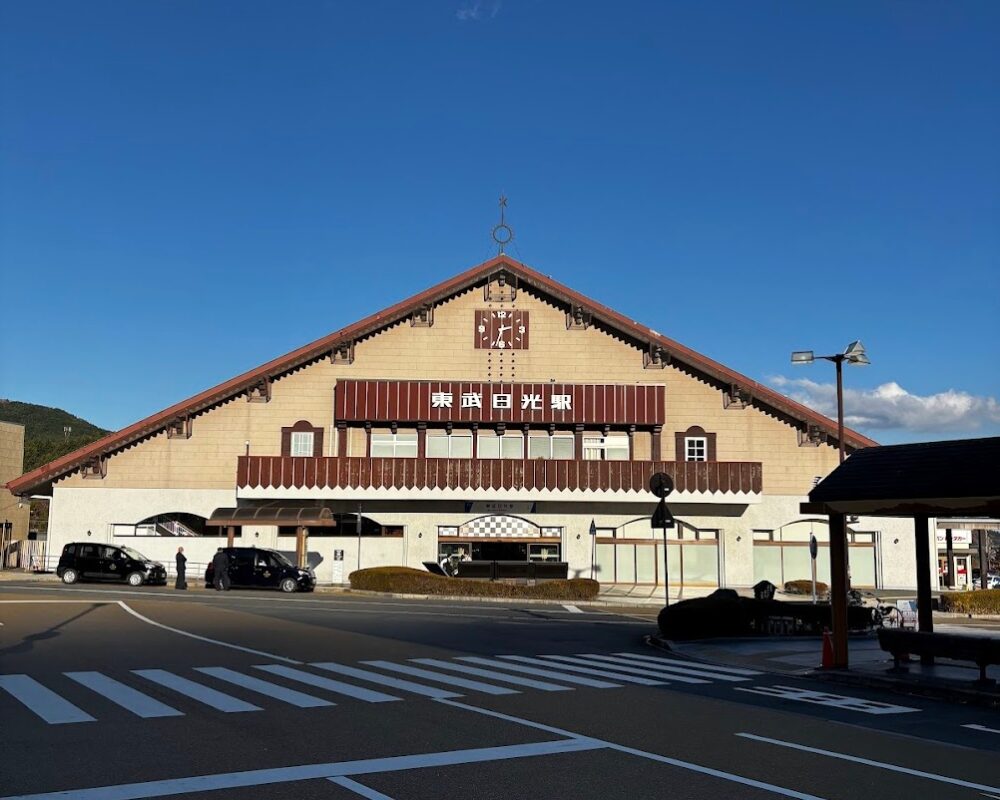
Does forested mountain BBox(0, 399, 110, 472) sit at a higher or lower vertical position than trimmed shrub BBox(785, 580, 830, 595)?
higher

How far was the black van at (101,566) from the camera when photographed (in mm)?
39062

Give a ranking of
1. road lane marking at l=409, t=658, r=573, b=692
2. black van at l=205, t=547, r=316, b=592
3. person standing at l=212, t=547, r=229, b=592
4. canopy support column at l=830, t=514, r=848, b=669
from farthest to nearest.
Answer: black van at l=205, t=547, r=316, b=592, person standing at l=212, t=547, r=229, b=592, canopy support column at l=830, t=514, r=848, b=669, road lane marking at l=409, t=658, r=573, b=692

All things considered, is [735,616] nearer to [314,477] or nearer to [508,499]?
[508,499]

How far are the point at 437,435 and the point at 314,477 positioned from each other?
5.85 meters

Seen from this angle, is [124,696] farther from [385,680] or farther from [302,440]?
[302,440]

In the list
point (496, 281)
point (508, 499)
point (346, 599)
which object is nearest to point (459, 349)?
point (496, 281)

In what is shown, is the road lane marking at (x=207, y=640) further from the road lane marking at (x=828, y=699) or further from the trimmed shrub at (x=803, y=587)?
the trimmed shrub at (x=803, y=587)

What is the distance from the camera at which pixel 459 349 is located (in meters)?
46.5

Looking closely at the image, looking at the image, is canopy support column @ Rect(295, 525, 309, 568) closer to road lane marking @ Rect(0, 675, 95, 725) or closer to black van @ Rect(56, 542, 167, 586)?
black van @ Rect(56, 542, 167, 586)

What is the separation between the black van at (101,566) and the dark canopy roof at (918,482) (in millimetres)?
30074

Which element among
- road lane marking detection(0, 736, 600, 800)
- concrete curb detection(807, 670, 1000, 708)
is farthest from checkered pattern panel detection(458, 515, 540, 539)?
road lane marking detection(0, 736, 600, 800)

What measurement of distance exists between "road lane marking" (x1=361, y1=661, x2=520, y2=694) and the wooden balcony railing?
27697 mm

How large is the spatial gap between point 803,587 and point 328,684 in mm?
33704

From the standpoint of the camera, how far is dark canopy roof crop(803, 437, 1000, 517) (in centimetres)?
1409
